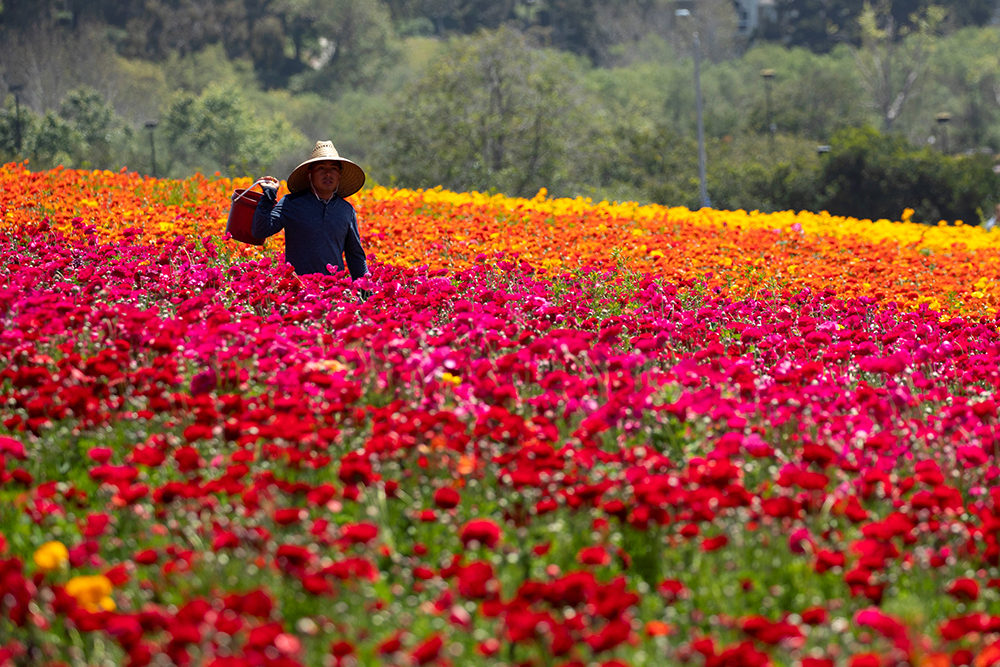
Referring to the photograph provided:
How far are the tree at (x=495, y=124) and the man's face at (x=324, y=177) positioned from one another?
1970cm

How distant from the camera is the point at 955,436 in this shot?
4180 millimetres

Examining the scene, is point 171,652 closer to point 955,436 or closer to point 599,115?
point 955,436

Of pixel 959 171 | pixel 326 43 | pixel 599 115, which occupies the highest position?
pixel 326 43

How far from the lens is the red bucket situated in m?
Result: 6.67

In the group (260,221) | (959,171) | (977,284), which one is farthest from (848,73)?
(260,221)

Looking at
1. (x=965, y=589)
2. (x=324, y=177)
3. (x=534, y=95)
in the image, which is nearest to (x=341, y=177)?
(x=324, y=177)

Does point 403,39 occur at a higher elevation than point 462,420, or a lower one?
higher

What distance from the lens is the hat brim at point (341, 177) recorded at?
21.7 ft

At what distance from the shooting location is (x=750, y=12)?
92.7 meters

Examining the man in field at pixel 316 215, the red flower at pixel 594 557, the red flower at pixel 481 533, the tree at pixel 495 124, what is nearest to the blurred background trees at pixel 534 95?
the tree at pixel 495 124

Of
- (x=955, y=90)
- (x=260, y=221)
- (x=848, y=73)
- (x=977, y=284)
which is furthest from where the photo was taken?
(x=955, y=90)

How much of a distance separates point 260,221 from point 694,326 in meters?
2.62

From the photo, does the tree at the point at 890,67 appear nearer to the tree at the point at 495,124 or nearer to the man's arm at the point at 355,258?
the tree at the point at 495,124

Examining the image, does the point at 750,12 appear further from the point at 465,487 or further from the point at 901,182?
the point at 465,487
